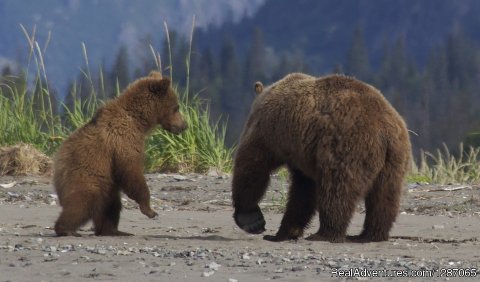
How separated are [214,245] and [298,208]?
3.21 feet

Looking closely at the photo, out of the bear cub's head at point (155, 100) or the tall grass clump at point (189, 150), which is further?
the tall grass clump at point (189, 150)

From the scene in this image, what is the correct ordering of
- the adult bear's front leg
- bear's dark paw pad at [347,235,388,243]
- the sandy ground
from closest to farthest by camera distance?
the sandy ground
bear's dark paw pad at [347,235,388,243]
the adult bear's front leg

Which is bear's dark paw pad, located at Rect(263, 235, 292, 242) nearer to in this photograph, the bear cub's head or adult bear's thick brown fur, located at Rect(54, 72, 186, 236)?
adult bear's thick brown fur, located at Rect(54, 72, 186, 236)

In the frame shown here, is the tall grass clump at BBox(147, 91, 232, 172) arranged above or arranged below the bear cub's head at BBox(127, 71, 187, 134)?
below

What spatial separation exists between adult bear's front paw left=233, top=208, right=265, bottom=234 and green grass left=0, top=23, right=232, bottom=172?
16.2 feet

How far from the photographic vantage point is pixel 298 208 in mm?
9125

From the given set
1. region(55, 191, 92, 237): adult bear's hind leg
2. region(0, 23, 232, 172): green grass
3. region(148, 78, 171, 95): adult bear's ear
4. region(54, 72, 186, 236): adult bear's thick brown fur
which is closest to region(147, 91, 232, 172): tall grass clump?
region(0, 23, 232, 172): green grass

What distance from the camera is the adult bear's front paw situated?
9102 mm

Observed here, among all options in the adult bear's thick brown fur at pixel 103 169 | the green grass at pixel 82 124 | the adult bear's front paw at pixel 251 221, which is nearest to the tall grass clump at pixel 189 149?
the green grass at pixel 82 124

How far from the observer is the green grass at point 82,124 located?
46.3 ft

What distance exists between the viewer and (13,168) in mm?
13305

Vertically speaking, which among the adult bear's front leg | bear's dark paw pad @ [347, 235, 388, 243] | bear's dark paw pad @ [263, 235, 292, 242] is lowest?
bear's dark paw pad @ [263, 235, 292, 242]

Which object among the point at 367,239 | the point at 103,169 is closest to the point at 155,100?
the point at 103,169

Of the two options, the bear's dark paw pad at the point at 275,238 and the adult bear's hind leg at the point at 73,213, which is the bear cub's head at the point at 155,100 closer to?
the adult bear's hind leg at the point at 73,213
